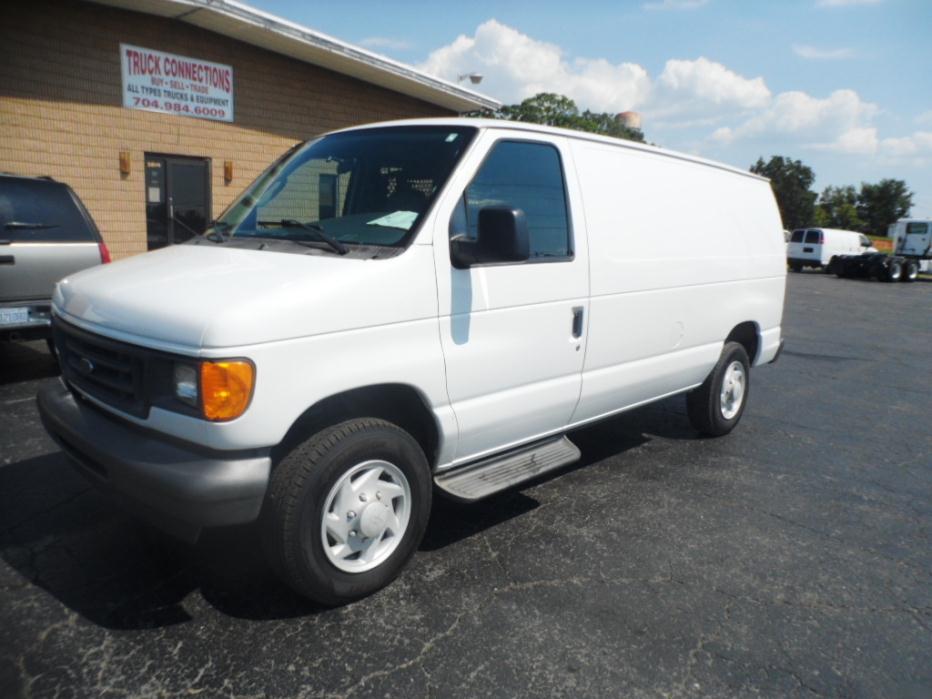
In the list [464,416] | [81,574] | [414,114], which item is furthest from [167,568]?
[414,114]

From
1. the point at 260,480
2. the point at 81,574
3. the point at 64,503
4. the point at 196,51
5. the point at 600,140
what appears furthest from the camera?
the point at 196,51

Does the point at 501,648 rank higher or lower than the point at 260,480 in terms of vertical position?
lower

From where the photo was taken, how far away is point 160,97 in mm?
11203

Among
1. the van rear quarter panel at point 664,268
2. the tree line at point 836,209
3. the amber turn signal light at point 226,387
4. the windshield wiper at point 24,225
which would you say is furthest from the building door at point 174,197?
the tree line at point 836,209

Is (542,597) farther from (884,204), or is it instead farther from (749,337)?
(884,204)

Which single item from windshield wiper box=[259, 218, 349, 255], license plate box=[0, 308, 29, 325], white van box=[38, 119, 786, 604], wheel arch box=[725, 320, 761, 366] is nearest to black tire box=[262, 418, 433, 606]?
white van box=[38, 119, 786, 604]

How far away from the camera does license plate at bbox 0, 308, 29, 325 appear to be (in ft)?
19.3

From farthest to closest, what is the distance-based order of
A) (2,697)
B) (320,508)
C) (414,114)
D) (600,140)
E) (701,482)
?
(414,114)
(701,482)
(600,140)
(320,508)
(2,697)

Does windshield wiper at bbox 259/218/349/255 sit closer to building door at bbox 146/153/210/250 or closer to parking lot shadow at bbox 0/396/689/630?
parking lot shadow at bbox 0/396/689/630

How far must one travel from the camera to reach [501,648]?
283 centimetres

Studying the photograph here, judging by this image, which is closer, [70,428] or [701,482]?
[70,428]

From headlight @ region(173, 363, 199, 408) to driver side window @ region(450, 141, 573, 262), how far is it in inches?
53.1

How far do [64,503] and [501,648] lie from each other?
2.74 meters

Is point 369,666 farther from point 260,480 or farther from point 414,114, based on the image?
point 414,114
